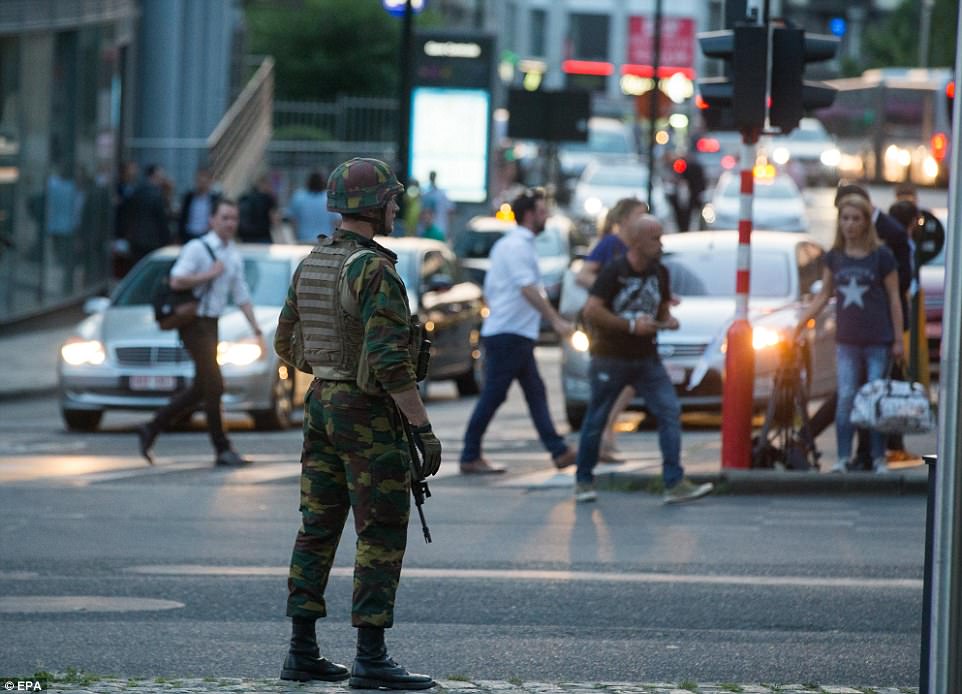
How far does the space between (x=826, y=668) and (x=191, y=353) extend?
716cm

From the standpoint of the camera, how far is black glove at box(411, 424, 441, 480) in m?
6.65

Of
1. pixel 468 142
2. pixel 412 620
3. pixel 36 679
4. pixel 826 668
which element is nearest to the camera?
pixel 36 679

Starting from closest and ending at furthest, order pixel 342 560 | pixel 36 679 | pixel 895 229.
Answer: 1. pixel 36 679
2. pixel 342 560
3. pixel 895 229

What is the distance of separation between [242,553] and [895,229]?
5296mm

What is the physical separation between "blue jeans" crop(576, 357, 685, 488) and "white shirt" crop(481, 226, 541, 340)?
1258 mm

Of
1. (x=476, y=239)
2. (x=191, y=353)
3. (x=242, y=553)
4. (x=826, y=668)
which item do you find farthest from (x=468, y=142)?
(x=826, y=668)

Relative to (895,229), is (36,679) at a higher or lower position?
lower

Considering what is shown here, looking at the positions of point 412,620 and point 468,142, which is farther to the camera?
point 468,142

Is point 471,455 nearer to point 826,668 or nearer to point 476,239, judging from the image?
point 826,668

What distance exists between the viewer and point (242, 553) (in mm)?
10078

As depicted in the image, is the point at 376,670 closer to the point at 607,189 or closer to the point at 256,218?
the point at 256,218

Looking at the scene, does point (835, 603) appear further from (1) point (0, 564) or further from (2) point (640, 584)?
(1) point (0, 564)

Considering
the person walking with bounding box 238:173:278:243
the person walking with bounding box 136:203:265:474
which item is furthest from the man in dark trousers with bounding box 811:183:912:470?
the person walking with bounding box 238:173:278:243

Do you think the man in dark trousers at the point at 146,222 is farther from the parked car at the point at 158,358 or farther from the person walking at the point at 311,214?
the parked car at the point at 158,358
